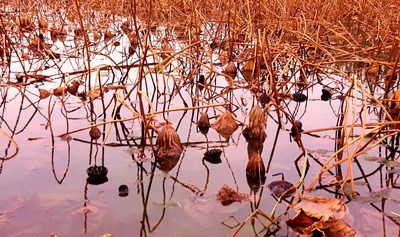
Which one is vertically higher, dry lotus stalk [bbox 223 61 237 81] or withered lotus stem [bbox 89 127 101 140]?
dry lotus stalk [bbox 223 61 237 81]

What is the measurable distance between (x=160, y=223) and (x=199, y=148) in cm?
62

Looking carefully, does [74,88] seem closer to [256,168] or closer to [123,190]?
[123,190]

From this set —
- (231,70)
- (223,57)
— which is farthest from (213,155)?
(223,57)

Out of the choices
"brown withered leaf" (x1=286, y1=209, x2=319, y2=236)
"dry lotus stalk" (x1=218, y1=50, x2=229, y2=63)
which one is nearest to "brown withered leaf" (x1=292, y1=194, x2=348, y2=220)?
"brown withered leaf" (x1=286, y1=209, x2=319, y2=236)

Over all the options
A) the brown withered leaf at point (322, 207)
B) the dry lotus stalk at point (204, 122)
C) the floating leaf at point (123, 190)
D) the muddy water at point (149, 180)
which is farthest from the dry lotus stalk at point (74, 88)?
the brown withered leaf at point (322, 207)

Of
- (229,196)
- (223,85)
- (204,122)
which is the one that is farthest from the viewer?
(223,85)

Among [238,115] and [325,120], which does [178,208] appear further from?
[325,120]

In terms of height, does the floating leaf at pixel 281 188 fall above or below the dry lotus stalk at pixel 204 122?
below

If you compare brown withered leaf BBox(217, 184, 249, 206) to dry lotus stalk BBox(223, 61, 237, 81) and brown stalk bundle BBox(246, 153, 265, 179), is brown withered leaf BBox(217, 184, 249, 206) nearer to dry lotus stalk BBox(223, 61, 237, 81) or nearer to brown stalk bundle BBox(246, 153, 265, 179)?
brown stalk bundle BBox(246, 153, 265, 179)

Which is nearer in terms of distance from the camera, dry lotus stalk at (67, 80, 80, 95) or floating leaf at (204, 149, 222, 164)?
floating leaf at (204, 149, 222, 164)

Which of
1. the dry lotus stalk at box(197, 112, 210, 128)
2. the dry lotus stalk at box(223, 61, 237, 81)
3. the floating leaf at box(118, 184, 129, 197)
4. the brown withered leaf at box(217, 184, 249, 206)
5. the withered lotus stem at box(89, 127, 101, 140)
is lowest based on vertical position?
the floating leaf at box(118, 184, 129, 197)

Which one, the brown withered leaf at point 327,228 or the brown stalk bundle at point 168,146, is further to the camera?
the brown stalk bundle at point 168,146

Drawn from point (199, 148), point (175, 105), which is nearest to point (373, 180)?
point (199, 148)

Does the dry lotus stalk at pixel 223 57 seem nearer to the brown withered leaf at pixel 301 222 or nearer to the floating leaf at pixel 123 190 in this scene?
the floating leaf at pixel 123 190
